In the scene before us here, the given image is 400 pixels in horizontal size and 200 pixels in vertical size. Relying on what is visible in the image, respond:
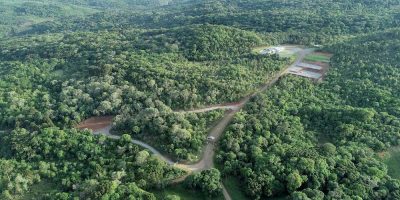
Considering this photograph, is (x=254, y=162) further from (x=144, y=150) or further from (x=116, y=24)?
(x=116, y=24)

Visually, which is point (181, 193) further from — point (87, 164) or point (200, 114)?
point (200, 114)

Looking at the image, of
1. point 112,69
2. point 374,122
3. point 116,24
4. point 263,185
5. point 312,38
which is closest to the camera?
point 263,185

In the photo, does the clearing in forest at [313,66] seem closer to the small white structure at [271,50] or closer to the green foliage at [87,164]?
the small white structure at [271,50]

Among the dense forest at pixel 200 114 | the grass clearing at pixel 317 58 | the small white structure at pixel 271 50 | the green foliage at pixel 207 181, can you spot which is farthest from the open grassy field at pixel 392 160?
the small white structure at pixel 271 50

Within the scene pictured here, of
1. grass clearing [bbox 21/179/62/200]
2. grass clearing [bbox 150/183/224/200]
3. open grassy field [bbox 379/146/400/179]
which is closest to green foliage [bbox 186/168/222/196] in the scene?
grass clearing [bbox 150/183/224/200]

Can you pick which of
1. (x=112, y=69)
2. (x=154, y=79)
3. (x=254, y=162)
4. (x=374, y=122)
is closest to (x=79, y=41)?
(x=112, y=69)
